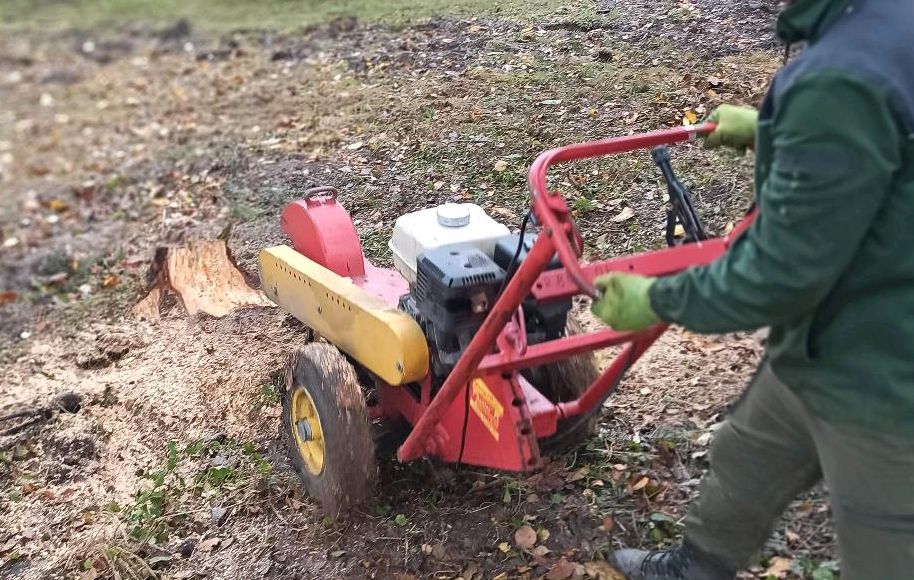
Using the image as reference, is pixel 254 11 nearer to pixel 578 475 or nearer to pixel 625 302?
pixel 578 475

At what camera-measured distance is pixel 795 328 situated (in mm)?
1881

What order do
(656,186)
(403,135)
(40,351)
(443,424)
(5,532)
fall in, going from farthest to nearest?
(403,135)
(40,351)
(656,186)
(5,532)
(443,424)

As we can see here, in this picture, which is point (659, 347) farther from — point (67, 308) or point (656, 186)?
point (67, 308)

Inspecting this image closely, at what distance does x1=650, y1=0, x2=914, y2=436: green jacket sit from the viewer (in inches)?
61.6

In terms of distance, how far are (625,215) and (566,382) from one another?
154 cm

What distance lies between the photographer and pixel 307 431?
314 centimetres

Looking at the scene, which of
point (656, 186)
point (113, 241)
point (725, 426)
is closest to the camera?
point (725, 426)

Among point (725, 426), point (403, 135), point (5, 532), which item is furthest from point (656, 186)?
point (5, 532)

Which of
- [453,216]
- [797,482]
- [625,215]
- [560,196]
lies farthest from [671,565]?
[625,215]

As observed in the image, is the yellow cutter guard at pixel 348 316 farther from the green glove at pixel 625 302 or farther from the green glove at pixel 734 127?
the green glove at pixel 734 127

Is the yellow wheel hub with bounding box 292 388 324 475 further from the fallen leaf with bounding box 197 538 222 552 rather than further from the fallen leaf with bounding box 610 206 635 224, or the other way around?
the fallen leaf with bounding box 610 206 635 224

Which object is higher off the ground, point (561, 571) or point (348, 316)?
point (348, 316)

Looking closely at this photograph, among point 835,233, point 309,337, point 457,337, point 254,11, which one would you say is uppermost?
point 835,233

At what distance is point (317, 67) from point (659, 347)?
425 cm
